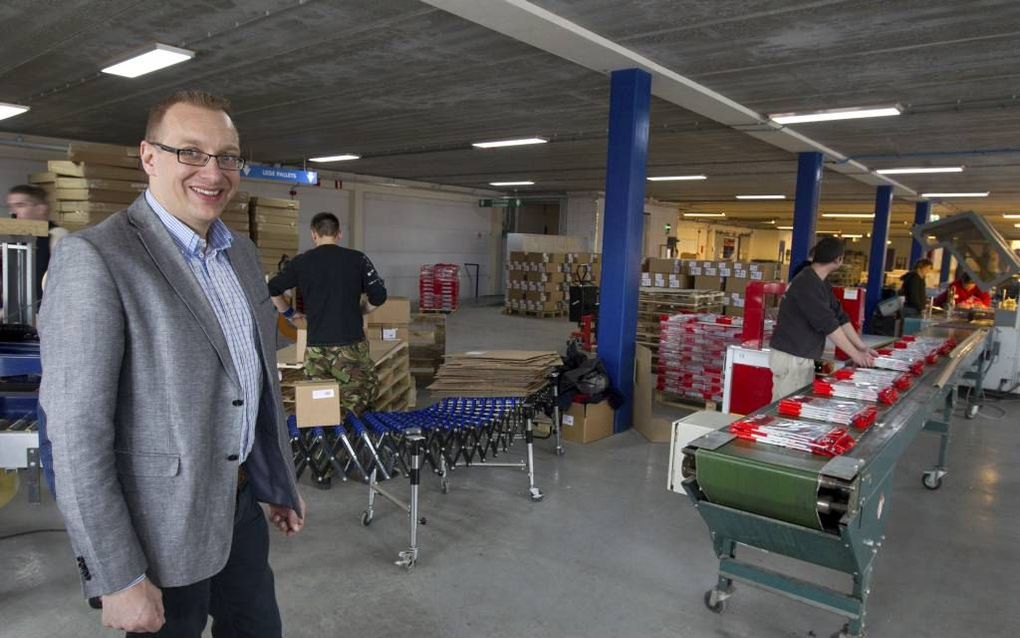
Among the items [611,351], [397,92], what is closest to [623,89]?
[611,351]

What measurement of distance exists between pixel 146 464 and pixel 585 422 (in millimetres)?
4536

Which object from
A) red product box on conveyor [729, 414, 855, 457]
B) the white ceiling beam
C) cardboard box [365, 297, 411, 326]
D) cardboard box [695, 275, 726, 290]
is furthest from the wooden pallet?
red product box on conveyor [729, 414, 855, 457]

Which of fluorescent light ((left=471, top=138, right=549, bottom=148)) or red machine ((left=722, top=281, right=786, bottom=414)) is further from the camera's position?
fluorescent light ((left=471, top=138, right=549, bottom=148))

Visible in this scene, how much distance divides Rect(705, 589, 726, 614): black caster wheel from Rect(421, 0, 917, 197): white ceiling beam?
3783 millimetres

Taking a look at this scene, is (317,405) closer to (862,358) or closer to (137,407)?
(137,407)

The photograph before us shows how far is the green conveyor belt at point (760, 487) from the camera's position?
2.15 meters

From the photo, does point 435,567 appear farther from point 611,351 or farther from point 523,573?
point 611,351

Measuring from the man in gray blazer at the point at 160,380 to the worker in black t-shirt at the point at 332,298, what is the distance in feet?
8.92

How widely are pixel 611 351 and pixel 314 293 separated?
284 centimetres

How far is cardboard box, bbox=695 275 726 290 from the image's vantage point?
11.2 meters

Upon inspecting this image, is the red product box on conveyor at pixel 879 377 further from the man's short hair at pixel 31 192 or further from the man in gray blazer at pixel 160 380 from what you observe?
the man's short hair at pixel 31 192

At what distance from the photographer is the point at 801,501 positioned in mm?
2164

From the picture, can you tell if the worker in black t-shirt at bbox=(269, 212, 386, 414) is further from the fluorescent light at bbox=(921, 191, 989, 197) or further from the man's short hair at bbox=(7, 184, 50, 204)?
the fluorescent light at bbox=(921, 191, 989, 197)

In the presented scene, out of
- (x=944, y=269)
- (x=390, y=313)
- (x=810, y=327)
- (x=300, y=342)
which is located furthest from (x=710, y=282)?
(x=944, y=269)
